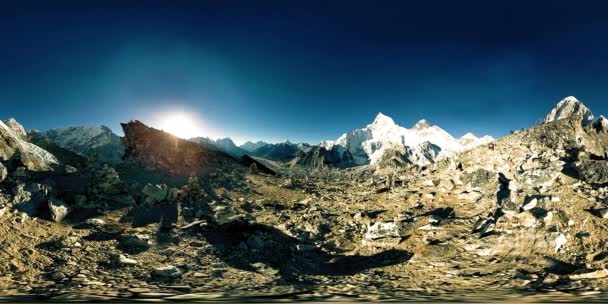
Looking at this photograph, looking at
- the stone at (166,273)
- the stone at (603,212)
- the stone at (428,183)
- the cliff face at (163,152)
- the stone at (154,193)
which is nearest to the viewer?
the stone at (166,273)

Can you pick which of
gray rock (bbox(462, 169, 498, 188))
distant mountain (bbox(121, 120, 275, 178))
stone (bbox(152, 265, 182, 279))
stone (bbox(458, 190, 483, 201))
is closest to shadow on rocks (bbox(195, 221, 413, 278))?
stone (bbox(152, 265, 182, 279))

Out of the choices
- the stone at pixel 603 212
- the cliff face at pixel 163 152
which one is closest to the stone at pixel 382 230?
the stone at pixel 603 212

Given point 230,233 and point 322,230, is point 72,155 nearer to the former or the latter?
point 230,233

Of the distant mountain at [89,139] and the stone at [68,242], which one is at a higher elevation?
the distant mountain at [89,139]

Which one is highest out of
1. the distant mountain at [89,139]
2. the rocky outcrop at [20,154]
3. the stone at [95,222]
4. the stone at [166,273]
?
the distant mountain at [89,139]

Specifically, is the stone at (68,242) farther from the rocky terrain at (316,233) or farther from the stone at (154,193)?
the stone at (154,193)

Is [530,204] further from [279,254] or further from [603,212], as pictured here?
[279,254]

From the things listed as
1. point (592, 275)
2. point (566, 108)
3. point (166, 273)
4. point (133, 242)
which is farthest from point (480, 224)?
point (566, 108)
